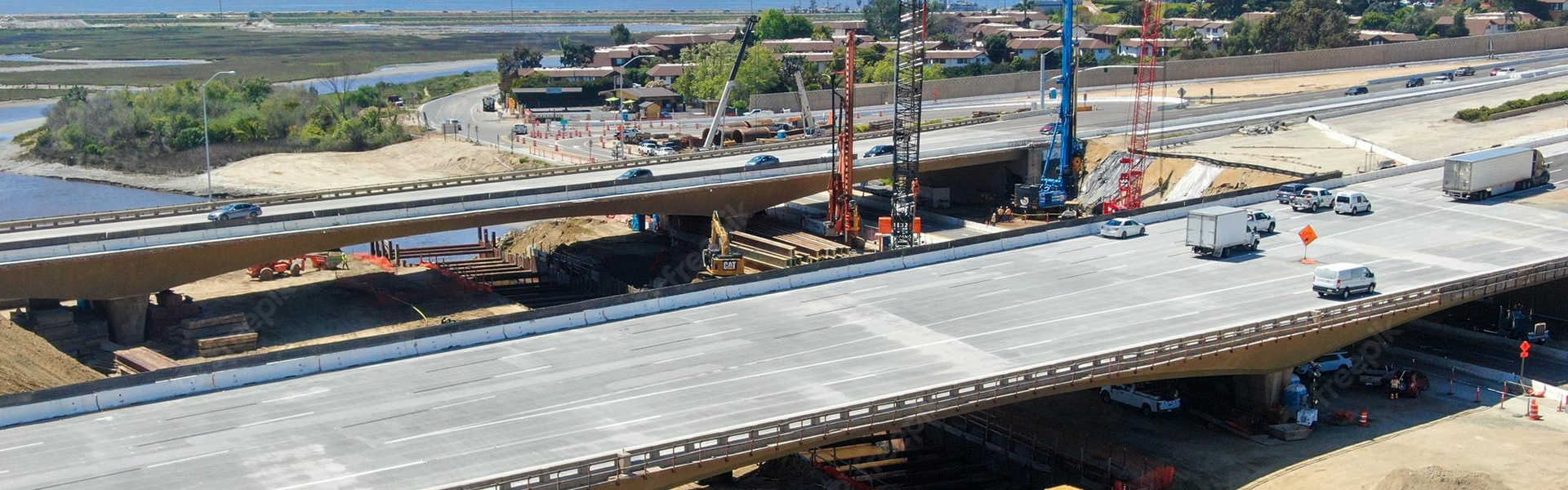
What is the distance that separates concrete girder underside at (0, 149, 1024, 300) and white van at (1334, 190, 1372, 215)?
29379mm

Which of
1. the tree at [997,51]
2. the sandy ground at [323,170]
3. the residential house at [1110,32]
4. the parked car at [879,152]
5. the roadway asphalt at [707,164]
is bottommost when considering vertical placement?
the sandy ground at [323,170]

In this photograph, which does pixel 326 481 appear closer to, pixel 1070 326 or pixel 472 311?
pixel 1070 326

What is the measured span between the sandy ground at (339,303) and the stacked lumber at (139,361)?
14.5 ft

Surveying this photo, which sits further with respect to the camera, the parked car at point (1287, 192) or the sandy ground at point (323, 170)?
the sandy ground at point (323, 170)

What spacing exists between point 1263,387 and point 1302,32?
125 meters

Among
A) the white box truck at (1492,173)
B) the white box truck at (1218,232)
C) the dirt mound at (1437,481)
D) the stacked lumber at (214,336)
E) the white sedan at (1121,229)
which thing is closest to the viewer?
the dirt mound at (1437,481)

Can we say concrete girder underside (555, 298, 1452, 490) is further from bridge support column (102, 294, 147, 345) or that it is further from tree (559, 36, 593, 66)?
tree (559, 36, 593, 66)

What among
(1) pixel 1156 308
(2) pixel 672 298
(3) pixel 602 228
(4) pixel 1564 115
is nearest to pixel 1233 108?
(4) pixel 1564 115

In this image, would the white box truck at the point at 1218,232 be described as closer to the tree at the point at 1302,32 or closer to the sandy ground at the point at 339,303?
the sandy ground at the point at 339,303

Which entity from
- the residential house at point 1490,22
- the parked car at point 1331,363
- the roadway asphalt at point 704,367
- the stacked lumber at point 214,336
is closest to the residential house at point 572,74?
the stacked lumber at point 214,336

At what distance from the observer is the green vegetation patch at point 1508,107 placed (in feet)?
318

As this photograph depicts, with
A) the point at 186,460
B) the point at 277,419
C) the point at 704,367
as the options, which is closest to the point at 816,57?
the point at 704,367

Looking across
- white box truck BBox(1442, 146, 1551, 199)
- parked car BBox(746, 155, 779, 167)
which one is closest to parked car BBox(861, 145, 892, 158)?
parked car BBox(746, 155, 779, 167)

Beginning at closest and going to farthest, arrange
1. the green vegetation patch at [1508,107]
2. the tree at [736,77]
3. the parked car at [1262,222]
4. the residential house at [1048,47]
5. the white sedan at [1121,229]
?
the parked car at [1262,222] < the white sedan at [1121,229] < the green vegetation patch at [1508,107] < the tree at [736,77] < the residential house at [1048,47]
